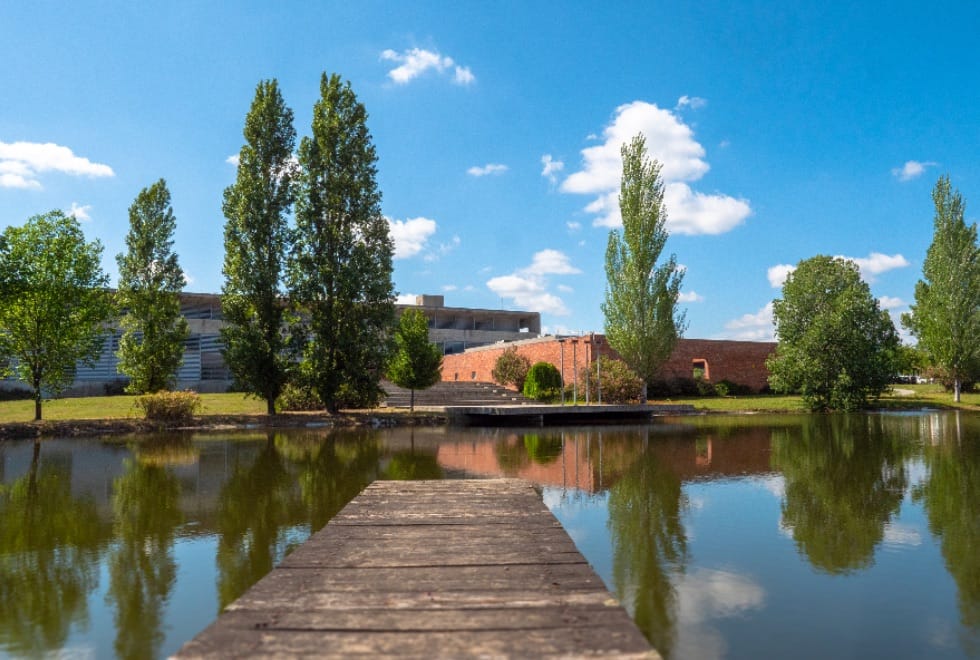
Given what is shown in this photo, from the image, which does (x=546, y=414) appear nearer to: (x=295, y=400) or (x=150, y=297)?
(x=295, y=400)

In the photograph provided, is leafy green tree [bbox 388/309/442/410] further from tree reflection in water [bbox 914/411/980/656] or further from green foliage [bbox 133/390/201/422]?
tree reflection in water [bbox 914/411/980/656]

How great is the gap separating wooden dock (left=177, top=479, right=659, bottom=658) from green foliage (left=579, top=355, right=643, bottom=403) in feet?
80.1

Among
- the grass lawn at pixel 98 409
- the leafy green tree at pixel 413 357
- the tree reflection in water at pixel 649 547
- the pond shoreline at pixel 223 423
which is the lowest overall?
the tree reflection in water at pixel 649 547

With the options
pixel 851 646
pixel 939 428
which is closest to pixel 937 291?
pixel 939 428

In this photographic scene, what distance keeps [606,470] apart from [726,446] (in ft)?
16.3

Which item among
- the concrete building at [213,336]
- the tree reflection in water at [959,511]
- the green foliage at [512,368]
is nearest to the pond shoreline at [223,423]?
the concrete building at [213,336]

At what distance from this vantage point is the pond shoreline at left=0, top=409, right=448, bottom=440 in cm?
1928

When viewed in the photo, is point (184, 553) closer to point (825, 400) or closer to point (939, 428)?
point (939, 428)

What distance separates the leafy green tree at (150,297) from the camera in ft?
78.3

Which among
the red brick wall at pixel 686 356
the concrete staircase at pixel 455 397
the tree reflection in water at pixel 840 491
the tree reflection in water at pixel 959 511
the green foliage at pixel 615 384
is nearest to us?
the tree reflection in water at pixel 959 511

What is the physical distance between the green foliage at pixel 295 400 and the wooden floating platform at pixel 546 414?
5375 mm

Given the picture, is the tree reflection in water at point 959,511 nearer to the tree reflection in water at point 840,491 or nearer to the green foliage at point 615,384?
the tree reflection in water at point 840,491

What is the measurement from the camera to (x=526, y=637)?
2.70 metres

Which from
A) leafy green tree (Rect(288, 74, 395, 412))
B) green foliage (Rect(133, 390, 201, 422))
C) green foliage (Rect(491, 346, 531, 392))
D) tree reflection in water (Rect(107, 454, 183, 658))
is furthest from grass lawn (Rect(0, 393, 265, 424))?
tree reflection in water (Rect(107, 454, 183, 658))
